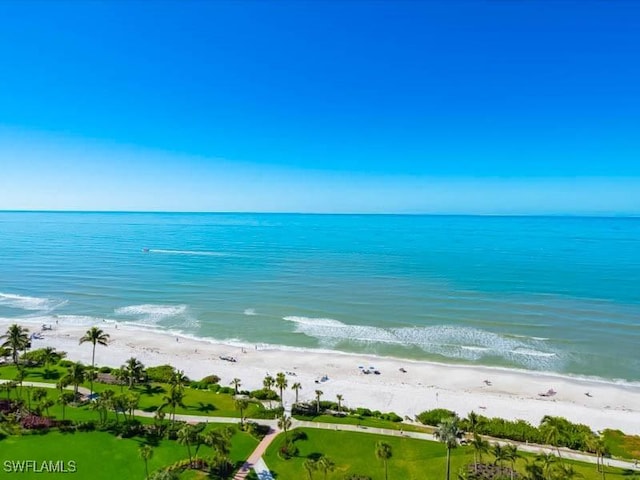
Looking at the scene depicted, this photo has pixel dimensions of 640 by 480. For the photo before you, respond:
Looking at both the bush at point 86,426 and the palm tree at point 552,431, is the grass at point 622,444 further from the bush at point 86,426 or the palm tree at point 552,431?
the bush at point 86,426

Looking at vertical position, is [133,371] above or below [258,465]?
above

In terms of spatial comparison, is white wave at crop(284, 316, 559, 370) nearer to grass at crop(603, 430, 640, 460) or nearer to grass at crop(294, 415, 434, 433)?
grass at crop(603, 430, 640, 460)

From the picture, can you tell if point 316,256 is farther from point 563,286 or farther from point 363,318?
point 563,286

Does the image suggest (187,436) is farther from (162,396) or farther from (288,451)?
(162,396)

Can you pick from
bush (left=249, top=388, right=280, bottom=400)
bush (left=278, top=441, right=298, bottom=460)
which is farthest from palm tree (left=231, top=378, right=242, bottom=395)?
bush (left=278, top=441, right=298, bottom=460)

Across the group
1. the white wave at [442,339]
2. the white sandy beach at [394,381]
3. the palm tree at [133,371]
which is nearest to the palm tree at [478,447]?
the white sandy beach at [394,381]

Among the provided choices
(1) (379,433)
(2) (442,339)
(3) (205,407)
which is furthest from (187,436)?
(2) (442,339)
